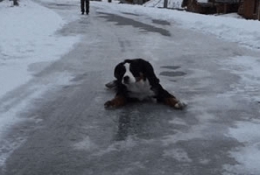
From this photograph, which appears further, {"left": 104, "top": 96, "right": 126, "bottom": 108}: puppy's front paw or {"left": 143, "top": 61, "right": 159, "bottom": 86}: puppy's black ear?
{"left": 143, "top": 61, "right": 159, "bottom": 86}: puppy's black ear

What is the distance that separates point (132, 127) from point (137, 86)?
1.09 metres

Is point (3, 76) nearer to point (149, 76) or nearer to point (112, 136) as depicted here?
point (149, 76)

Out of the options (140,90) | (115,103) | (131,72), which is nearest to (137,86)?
(140,90)

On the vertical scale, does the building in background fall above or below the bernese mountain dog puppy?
below

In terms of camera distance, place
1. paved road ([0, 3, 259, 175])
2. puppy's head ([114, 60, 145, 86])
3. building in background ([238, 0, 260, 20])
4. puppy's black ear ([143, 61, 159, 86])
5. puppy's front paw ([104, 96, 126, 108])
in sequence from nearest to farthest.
A: paved road ([0, 3, 259, 175])
puppy's head ([114, 60, 145, 86])
puppy's front paw ([104, 96, 126, 108])
puppy's black ear ([143, 61, 159, 86])
building in background ([238, 0, 260, 20])

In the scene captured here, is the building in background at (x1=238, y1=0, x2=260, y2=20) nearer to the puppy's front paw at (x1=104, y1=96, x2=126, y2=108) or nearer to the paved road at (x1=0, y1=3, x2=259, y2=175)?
the paved road at (x1=0, y1=3, x2=259, y2=175)

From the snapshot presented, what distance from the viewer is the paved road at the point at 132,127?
14.3 ft

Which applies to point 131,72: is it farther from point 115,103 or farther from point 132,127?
point 132,127

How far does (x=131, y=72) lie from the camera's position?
20.7ft

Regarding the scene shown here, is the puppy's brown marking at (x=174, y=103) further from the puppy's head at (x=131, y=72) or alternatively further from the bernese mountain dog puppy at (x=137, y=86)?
the puppy's head at (x=131, y=72)

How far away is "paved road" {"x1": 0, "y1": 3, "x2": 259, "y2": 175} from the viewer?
14.3 ft

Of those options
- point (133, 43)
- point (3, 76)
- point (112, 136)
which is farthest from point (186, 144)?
point (133, 43)

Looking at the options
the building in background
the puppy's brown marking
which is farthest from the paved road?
the building in background

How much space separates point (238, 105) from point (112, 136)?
88.5 inches
